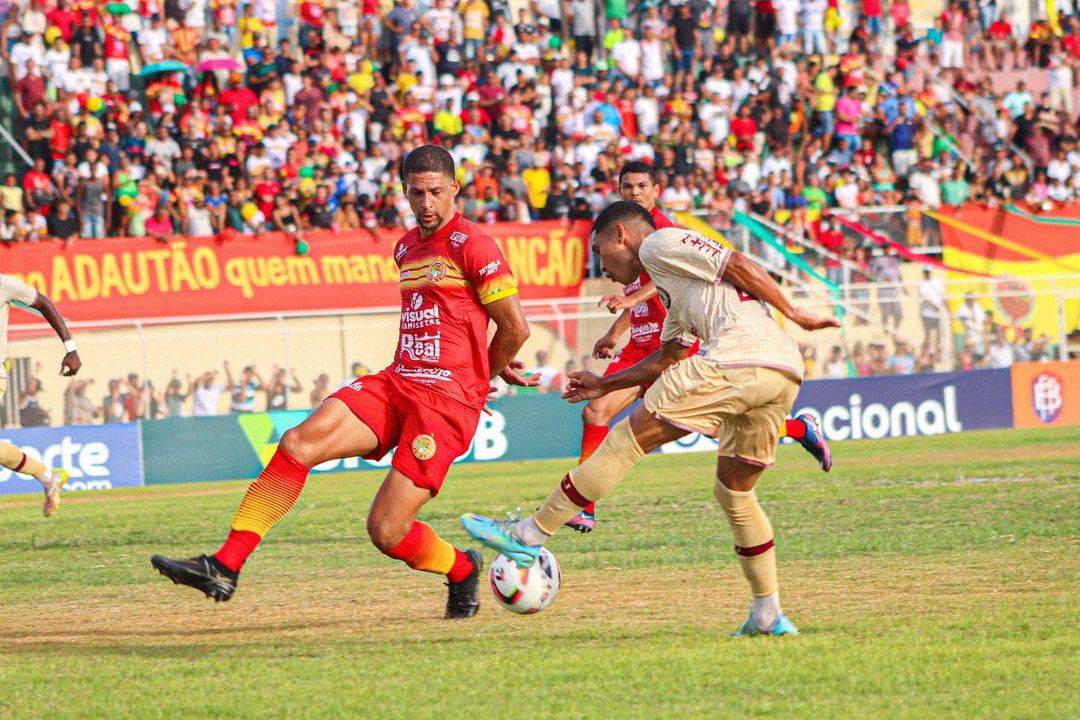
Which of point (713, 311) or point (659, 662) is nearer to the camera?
point (659, 662)

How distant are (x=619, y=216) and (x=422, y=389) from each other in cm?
135

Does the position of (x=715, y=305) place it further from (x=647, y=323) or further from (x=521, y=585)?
(x=647, y=323)

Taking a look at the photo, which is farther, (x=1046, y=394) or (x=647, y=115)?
(x=647, y=115)

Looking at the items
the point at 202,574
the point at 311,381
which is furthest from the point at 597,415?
the point at 311,381

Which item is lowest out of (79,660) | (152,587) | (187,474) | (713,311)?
(187,474)

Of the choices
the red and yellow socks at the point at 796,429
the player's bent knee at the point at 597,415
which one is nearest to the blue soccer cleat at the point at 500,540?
the red and yellow socks at the point at 796,429

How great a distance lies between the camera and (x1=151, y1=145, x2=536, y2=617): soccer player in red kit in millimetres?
8156

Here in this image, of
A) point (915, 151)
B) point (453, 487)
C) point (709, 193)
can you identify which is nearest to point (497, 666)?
point (453, 487)

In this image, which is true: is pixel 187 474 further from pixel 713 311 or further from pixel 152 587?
pixel 713 311

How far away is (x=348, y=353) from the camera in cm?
2461

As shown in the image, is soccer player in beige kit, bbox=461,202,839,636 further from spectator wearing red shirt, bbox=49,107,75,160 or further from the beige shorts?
spectator wearing red shirt, bbox=49,107,75,160

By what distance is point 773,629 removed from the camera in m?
7.66

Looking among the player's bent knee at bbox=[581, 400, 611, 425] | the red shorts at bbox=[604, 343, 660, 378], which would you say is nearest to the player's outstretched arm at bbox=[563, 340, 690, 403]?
the player's bent knee at bbox=[581, 400, 611, 425]

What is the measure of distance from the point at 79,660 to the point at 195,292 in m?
18.5
